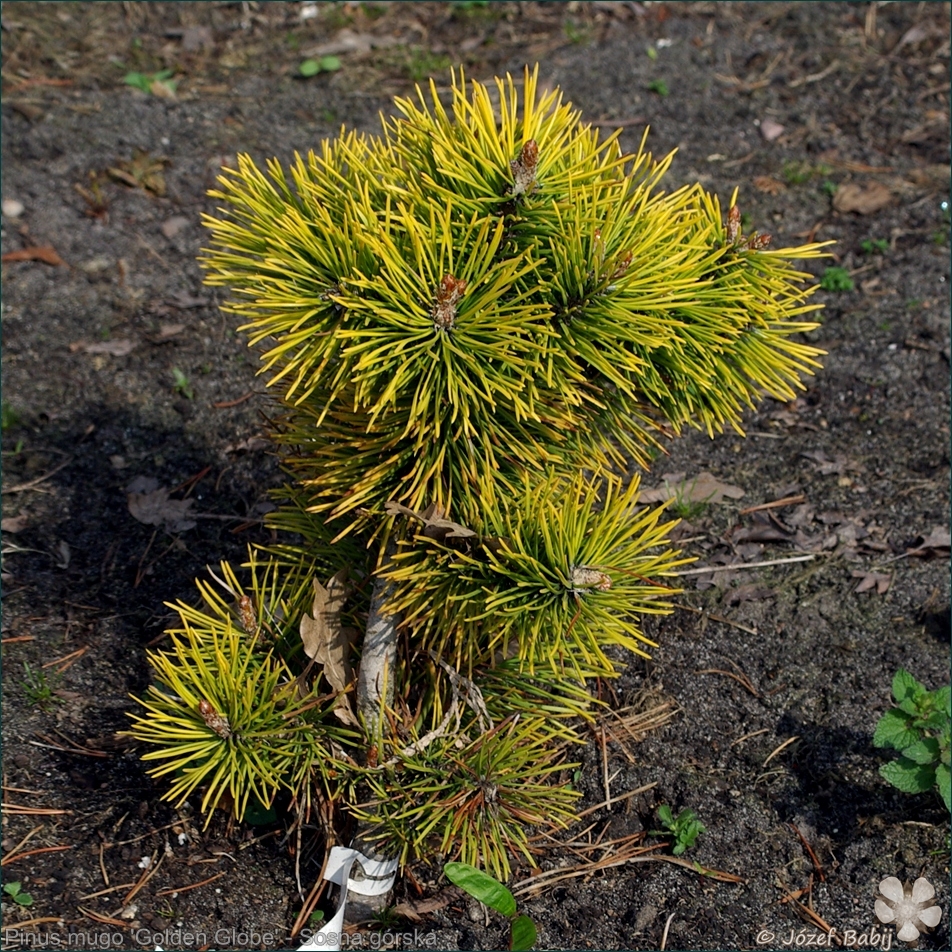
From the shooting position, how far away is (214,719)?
6.43ft

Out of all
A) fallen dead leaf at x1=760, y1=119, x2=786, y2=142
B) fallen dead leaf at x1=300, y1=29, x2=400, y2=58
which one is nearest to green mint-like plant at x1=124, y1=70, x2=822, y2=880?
fallen dead leaf at x1=760, y1=119, x2=786, y2=142

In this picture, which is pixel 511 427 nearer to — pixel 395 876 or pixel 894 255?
pixel 395 876

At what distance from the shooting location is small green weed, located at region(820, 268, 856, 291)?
3.94 metres

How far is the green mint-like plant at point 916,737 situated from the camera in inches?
90.5

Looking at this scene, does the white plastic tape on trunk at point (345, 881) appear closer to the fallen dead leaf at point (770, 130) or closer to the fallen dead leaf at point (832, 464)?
the fallen dead leaf at point (832, 464)

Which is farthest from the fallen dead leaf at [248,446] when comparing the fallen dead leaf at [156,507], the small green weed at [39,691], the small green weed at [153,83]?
the small green weed at [153,83]

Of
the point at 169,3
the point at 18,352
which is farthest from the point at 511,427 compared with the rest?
the point at 169,3

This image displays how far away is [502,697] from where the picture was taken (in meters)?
2.28

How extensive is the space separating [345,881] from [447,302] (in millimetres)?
1211

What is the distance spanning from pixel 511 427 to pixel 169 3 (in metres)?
4.41

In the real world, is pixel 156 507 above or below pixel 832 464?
above

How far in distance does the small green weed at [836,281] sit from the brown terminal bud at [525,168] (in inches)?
98.2

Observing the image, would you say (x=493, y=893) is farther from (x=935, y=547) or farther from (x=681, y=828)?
(x=935, y=547)

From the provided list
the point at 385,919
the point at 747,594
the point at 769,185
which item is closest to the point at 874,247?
the point at 769,185
